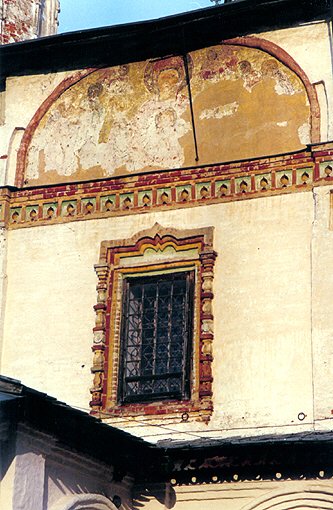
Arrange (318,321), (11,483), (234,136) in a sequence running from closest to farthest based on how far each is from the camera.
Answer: (11,483), (318,321), (234,136)

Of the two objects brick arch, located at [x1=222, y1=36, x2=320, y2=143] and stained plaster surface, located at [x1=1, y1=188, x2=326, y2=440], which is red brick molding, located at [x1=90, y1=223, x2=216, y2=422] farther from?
brick arch, located at [x1=222, y1=36, x2=320, y2=143]

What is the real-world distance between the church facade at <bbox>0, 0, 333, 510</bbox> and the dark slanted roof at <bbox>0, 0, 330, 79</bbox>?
0.02 m

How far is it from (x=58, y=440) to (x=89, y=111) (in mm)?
4770

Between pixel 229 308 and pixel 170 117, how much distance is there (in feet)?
7.78

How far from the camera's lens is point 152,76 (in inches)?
635

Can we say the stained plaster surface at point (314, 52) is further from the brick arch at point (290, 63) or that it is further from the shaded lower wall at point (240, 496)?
the shaded lower wall at point (240, 496)

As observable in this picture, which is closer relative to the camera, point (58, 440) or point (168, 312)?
point (58, 440)

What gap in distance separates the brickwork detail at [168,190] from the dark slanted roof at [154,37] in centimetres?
146

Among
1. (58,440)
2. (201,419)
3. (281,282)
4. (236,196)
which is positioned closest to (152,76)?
(236,196)

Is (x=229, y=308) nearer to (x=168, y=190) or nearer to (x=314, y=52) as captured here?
(x=168, y=190)

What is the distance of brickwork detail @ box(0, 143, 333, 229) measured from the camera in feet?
49.2

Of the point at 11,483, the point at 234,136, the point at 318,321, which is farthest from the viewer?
the point at 234,136

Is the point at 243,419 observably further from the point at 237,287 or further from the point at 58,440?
the point at 58,440

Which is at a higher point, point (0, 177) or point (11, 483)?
point (0, 177)
